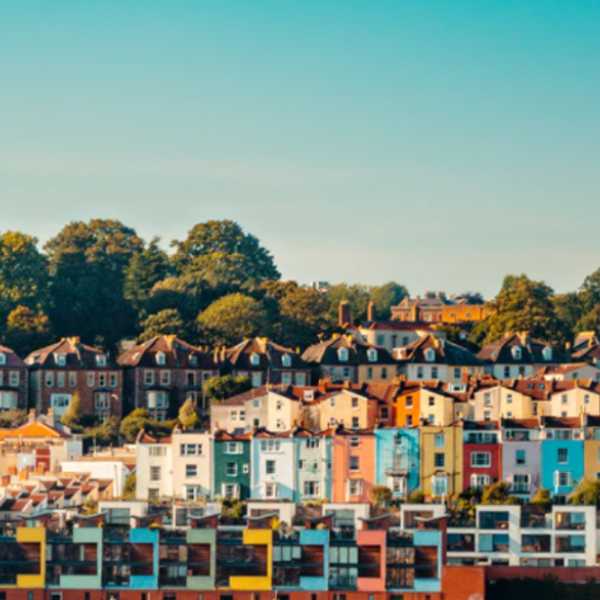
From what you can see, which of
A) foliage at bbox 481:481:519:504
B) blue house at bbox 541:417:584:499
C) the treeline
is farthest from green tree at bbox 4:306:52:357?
foliage at bbox 481:481:519:504

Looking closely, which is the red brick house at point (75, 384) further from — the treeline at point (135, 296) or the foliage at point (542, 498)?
the foliage at point (542, 498)

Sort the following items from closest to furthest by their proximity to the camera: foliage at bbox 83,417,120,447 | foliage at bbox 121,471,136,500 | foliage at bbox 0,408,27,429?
foliage at bbox 121,471,136,500, foliage at bbox 83,417,120,447, foliage at bbox 0,408,27,429

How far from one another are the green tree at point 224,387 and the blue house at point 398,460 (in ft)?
42.0

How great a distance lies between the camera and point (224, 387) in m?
95.8

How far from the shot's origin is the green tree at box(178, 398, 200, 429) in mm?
93188

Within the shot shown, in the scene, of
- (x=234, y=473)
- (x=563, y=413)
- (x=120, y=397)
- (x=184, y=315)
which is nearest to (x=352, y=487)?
(x=234, y=473)

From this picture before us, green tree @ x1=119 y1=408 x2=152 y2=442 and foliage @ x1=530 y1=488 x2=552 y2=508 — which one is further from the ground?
green tree @ x1=119 y1=408 x2=152 y2=442

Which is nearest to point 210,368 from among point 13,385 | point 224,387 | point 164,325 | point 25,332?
point 224,387

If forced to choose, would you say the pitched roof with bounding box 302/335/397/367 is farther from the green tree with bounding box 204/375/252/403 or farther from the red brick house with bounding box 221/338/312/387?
the green tree with bounding box 204/375/252/403

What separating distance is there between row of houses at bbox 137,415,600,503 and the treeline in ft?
65.6

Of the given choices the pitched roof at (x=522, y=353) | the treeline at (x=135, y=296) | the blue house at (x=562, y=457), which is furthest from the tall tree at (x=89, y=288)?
the blue house at (x=562, y=457)

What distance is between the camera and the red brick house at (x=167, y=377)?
97.6 metres

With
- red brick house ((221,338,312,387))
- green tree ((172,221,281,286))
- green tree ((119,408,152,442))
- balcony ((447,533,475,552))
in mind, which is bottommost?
balcony ((447,533,475,552))

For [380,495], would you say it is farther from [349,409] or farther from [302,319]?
[302,319]
